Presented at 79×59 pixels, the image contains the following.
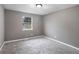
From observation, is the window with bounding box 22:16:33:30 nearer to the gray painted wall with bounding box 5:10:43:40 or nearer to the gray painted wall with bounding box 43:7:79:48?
the gray painted wall with bounding box 5:10:43:40

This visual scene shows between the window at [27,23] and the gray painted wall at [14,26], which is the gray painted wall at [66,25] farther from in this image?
the gray painted wall at [14,26]

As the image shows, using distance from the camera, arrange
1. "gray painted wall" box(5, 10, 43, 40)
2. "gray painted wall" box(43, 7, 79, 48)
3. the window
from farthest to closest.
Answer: the window, "gray painted wall" box(5, 10, 43, 40), "gray painted wall" box(43, 7, 79, 48)

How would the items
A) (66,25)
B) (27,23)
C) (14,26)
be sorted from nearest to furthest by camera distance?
(66,25), (14,26), (27,23)

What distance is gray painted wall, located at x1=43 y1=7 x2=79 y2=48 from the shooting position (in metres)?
3.24

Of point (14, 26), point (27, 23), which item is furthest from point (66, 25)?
point (14, 26)

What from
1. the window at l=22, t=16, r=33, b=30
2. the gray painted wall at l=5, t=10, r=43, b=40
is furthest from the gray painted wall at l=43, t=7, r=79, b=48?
the gray painted wall at l=5, t=10, r=43, b=40

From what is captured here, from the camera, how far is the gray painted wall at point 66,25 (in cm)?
324

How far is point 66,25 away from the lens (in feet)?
12.4

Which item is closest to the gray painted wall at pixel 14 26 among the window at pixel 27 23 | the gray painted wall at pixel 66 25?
the window at pixel 27 23

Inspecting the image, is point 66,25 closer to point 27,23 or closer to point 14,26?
point 27,23

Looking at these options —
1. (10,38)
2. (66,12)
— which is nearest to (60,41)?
(66,12)
